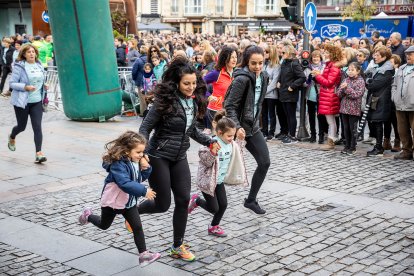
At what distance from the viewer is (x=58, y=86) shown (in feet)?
52.9

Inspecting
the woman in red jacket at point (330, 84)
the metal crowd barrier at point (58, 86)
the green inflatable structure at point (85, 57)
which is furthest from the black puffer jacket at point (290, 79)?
the metal crowd barrier at point (58, 86)

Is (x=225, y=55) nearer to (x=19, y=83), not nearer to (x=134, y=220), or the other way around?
(x=19, y=83)

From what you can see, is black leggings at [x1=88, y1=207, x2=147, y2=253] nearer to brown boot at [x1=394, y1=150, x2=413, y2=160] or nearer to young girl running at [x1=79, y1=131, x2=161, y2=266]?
young girl running at [x1=79, y1=131, x2=161, y2=266]

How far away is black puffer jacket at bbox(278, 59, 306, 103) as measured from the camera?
11.2 metres

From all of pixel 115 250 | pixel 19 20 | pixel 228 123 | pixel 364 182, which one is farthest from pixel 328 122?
pixel 19 20

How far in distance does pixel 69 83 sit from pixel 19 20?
24.9m

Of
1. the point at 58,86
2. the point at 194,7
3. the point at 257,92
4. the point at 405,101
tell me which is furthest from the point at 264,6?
the point at 257,92

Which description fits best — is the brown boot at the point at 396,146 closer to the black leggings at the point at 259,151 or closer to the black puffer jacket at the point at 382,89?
the black puffer jacket at the point at 382,89

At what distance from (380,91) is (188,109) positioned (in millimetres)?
5789

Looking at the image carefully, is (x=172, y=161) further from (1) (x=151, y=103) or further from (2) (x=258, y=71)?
(2) (x=258, y=71)

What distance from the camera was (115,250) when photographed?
5520mm

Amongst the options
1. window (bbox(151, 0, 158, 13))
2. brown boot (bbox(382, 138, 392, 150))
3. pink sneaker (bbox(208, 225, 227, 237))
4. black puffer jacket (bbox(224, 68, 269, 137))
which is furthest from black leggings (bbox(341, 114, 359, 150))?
window (bbox(151, 0, 158, 13))

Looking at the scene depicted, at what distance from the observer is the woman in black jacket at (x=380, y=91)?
10.0 m

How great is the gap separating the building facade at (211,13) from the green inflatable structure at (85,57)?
1796 inches
